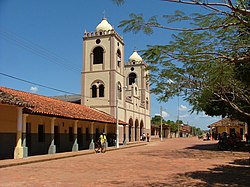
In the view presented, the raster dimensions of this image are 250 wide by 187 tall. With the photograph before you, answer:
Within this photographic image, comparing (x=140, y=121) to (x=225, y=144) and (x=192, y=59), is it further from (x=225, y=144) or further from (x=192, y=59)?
(x=192, y=59)

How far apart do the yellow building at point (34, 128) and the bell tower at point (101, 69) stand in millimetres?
7811

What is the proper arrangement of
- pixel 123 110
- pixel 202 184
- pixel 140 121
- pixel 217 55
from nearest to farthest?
pixel 217 55, pixel 202 184, pixel 123 110, pixel 140 121

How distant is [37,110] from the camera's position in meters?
19.2

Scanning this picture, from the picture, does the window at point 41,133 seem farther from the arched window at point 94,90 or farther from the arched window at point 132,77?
the arched window at point 132,77

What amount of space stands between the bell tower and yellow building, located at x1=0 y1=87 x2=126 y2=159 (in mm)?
7811

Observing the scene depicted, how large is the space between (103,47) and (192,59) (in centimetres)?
3180

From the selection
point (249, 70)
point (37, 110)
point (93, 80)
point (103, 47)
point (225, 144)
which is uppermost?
point (103, 47)

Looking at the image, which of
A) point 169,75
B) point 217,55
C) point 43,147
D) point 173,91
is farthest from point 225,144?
point 217,55

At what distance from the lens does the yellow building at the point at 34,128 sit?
1715 cm

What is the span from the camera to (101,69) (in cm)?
3912

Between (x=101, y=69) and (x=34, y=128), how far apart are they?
19.1m

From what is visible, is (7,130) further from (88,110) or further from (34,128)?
(88,110)

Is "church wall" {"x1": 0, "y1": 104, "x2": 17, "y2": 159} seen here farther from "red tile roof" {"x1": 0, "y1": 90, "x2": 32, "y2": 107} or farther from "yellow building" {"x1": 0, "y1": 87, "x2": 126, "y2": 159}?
"red tile roof" {"x1": 0, "y1": 90, "x2": 32, "y2": 107}

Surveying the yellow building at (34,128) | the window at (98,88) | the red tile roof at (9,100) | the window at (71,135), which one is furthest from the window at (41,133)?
the window at (98,88)
